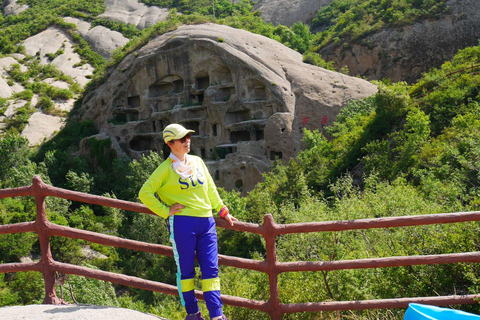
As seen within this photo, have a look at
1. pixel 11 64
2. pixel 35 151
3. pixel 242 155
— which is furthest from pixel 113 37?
pixel 242 155

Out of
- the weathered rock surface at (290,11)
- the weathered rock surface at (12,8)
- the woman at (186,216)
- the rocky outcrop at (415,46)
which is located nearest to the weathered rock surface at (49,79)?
the weathered rock surface at (12,8)

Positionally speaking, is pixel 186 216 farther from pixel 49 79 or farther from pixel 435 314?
pixel 49 79

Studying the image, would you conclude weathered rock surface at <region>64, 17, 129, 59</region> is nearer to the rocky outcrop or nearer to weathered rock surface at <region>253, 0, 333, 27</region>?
weathered rock surface at <region>253, 0, 333, 27</region>

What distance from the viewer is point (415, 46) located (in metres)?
42.6

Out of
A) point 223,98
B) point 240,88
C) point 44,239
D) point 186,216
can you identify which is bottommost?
point 44,239

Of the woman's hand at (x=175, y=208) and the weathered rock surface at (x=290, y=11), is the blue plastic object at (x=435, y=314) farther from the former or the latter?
the weathered rock surface at (x=290, y=11)

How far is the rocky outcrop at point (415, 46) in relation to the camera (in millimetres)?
41094

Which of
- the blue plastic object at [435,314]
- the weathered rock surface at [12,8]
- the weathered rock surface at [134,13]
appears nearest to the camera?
the blue plastic object at [435,314]

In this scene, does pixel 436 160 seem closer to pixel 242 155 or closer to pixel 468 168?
pixel 468 168

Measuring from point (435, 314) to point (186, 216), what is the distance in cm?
269

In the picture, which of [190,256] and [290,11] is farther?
[290,11]

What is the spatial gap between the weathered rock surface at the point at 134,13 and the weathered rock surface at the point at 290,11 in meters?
16.6

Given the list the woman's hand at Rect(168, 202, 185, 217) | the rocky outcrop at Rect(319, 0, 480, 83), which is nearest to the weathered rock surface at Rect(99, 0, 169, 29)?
the rocky outcrop at Rect(319, 0, 480, 83)

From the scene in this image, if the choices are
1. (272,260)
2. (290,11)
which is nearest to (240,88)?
(272,260)
